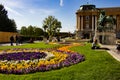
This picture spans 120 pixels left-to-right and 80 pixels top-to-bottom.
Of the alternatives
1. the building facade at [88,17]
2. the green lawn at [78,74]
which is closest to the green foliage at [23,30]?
the building facade at [88,17]

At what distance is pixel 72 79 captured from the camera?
1058 cm

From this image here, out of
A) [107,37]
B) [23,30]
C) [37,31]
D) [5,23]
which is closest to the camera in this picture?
[107,37]

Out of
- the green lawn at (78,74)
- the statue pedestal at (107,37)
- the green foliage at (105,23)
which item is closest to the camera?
the green lawn at (78,74)

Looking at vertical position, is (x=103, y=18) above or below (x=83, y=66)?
above

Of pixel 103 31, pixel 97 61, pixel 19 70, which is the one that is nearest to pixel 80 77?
pixel 19 70

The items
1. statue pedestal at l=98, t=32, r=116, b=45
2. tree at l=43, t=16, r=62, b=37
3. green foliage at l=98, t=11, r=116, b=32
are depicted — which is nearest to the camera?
statue pedestal at l=98, t=32, r=116, b=45

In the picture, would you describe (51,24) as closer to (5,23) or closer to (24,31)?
(24,31)

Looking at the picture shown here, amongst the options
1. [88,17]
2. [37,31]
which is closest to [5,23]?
[37,31]

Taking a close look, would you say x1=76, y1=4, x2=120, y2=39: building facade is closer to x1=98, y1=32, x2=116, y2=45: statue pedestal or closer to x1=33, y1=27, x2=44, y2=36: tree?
x1=33, y1=27, x2=44, y2=36: tree

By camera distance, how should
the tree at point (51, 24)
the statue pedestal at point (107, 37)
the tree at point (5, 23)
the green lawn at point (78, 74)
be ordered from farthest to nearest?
1. the tree at point (51, 24)
2. the tree at point (5, 23)
3. the statue pedestal at point (107, 37)
4. the green lawn at point (78, 74)

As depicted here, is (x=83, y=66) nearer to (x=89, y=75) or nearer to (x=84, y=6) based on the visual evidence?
(x=89, y=75)

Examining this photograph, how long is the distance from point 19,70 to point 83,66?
10.7 feet

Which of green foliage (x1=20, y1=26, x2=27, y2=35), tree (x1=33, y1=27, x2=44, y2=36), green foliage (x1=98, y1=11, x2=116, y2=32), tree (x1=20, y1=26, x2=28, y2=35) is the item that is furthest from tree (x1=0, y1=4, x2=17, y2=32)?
green foliage (x1=98, y1=11, x2=116, y2=32)

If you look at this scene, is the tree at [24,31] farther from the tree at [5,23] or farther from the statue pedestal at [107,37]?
the statue pedestal at [107,37]
